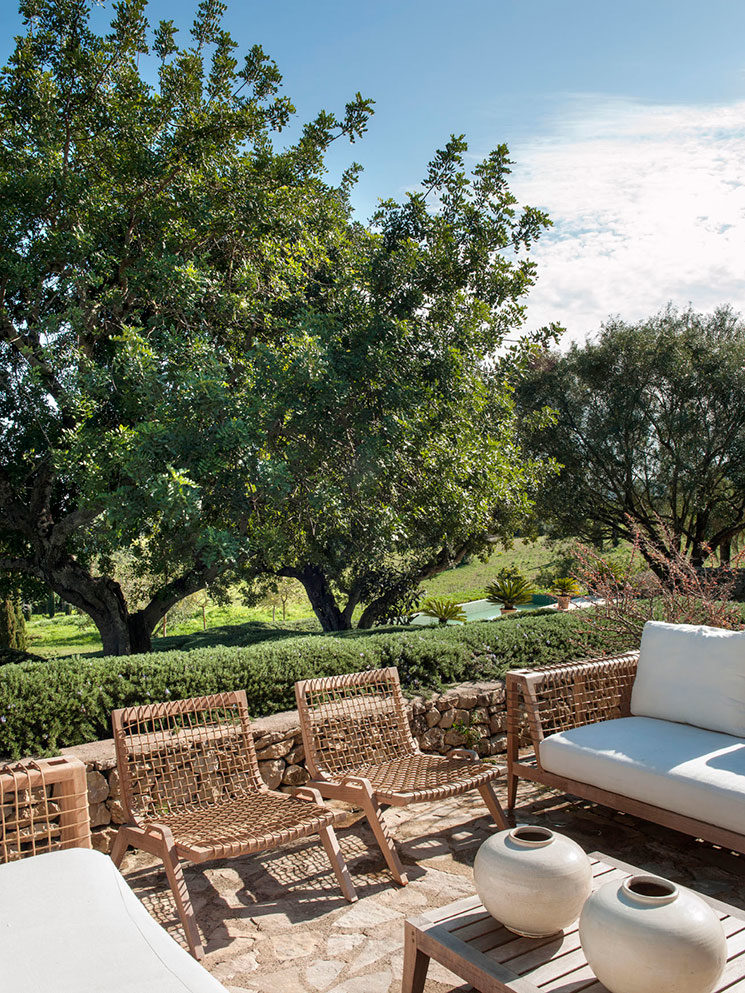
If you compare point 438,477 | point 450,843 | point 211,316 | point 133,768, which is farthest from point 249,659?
point 211,316

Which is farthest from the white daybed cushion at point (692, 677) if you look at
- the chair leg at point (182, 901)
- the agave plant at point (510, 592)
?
the agave plant at point (510, 592)

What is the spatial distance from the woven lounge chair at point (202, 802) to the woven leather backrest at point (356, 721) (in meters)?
0.38

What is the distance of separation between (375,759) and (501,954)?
2.06 m

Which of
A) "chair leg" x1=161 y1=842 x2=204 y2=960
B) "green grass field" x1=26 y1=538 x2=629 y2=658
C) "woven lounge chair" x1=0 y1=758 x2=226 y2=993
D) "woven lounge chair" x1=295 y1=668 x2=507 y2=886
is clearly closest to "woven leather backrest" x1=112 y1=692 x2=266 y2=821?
"woven lounge chair" x1=295 y1=668 x2=507 y2=886

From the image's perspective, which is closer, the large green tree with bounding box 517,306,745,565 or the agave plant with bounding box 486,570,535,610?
the agave plant with bounding box 486,570,535,610

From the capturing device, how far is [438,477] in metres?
7.02

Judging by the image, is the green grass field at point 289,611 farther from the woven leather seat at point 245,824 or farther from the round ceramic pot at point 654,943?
the round ceramic pot at point 654,943

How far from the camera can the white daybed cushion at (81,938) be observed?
155cm

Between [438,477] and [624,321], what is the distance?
9288mm

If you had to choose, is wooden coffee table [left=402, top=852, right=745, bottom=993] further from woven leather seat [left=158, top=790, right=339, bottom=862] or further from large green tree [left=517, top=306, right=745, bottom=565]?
large green tree [left=517, top=306, right=745, bottom=565]

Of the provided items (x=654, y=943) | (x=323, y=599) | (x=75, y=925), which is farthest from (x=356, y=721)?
(x=323, y=599)

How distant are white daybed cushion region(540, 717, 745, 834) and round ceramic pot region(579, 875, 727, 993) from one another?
1.39m

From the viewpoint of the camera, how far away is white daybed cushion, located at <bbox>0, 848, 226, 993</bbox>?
1.55 meters

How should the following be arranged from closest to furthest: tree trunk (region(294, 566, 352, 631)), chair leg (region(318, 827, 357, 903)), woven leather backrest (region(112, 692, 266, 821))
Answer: chair leg (region(318, 827, 357, 903)) < woven leather backrest (region(112, 692, 266, 821)) < tree trunk (region(294, 566, 352, 631))
